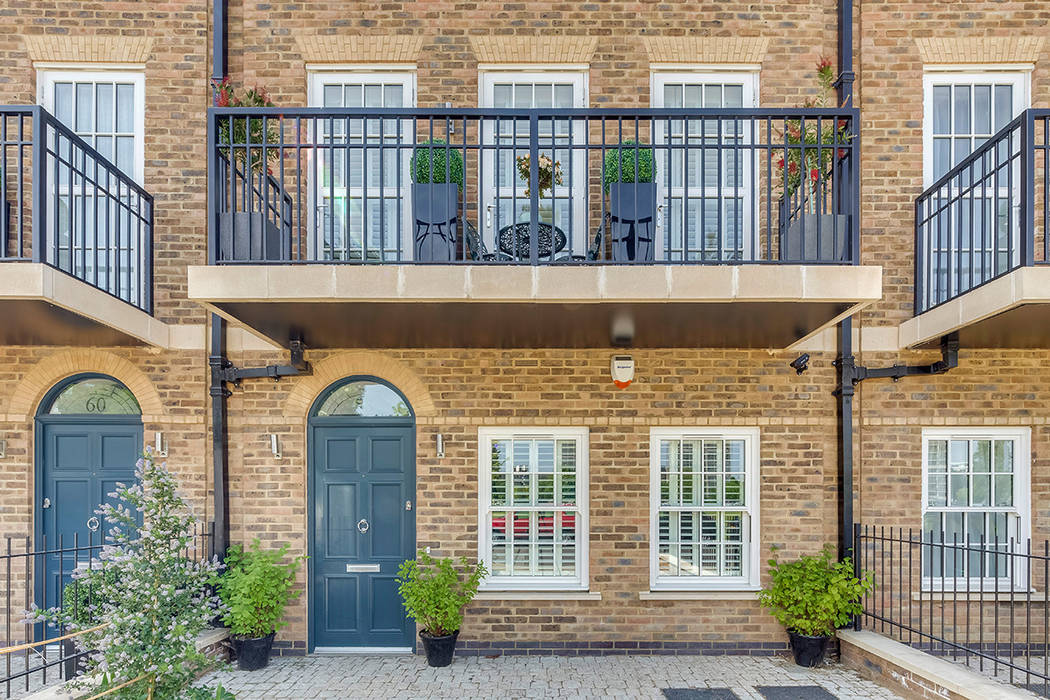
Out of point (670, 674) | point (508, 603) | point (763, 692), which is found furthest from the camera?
point (508, 603)

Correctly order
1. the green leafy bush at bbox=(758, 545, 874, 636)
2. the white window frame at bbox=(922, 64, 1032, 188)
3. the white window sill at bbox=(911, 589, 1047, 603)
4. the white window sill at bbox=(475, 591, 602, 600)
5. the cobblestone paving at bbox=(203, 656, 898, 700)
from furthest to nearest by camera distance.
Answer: the white window frame at bbox=(922, 64, 1032, 188), the white window sill at bbox=(475, 591, 602, 600), the white window sill at bbox=(911, 589, 1047, 603), the green leafy bush at bbox=(758, 545, 874, 636), the cobblestone paving at bbox=(203, 656, 898, 700)

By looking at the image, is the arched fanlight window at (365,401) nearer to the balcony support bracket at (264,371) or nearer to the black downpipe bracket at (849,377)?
the balcony support bracket at (264,371)

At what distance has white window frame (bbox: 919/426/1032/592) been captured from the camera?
20.9 feet

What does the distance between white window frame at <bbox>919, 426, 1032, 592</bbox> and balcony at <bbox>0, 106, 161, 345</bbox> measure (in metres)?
7.18

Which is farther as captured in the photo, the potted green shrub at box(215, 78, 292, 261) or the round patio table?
the round patio table

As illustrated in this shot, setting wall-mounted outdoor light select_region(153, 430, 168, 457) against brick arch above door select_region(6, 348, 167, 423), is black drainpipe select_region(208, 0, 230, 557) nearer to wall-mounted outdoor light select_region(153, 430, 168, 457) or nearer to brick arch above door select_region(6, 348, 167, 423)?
wall-mounted outdoor light select_region(153, 430, 168, 457)

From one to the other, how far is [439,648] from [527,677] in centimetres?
81

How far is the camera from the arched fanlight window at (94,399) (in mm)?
6516

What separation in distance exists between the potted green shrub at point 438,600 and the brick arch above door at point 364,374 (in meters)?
1.37

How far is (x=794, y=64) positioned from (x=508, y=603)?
5.72m

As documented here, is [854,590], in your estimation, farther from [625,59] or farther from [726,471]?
[625,59]

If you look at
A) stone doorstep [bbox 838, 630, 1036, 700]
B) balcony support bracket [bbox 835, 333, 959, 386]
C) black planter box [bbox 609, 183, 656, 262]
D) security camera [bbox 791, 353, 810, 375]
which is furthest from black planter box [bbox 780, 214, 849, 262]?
stone doorstep [bbox 838, 630, 1036, 700]

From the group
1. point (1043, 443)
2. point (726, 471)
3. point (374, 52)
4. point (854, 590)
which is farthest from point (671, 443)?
point (374, 52)

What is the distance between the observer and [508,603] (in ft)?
20.9
